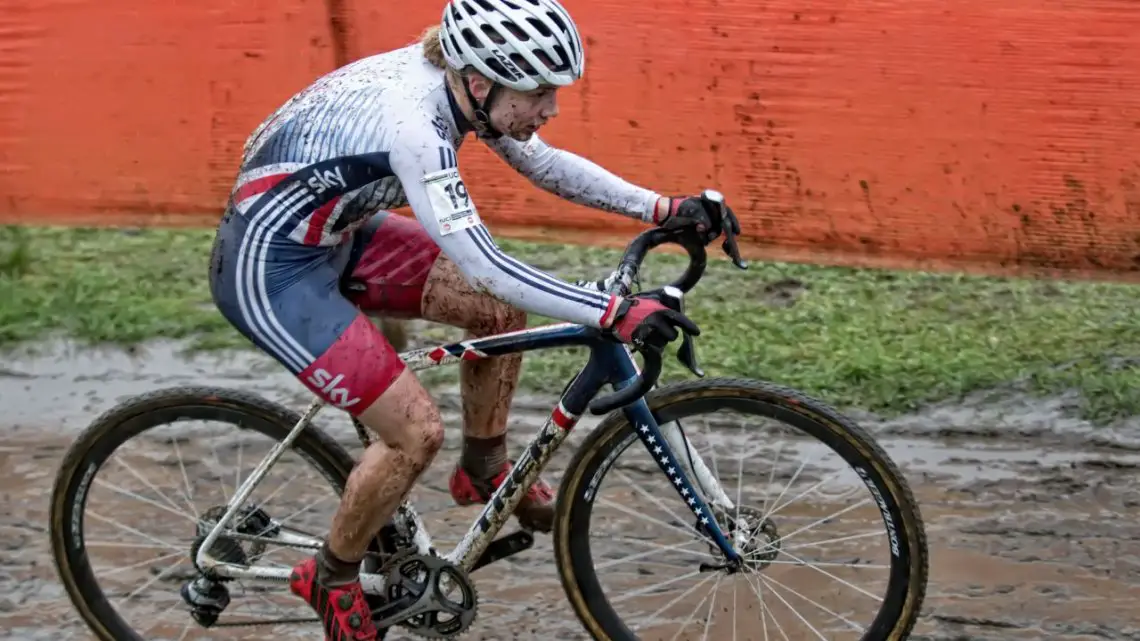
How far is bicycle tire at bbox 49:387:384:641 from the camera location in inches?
142

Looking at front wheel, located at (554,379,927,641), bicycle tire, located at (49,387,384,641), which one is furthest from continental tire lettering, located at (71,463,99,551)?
front wheel, located at (554,379,927,641)

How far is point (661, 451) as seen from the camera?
3367 millimetres

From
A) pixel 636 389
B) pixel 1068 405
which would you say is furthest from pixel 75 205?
pixel 1068 405

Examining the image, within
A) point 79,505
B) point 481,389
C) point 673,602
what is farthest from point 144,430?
point 673,602

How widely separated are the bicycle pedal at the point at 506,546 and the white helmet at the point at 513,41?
1.21 metres

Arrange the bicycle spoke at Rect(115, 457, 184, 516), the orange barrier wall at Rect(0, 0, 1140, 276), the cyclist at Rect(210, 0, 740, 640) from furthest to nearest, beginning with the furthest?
the orange barrier wall at Rect(0, 0, 1140, 276) < the bicycle spoke at Rect(115, 457, 184, 516) < the cyclist at Rect(210, 0, 740, 640)

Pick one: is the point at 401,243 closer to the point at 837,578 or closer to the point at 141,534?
the point at 141,534

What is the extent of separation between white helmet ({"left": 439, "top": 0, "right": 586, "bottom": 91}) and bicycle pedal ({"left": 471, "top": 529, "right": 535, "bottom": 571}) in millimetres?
1213

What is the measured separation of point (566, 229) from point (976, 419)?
194 cm

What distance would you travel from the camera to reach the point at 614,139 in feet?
19.1

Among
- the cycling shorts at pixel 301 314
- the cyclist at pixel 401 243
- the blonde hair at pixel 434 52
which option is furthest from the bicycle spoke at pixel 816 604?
the blonde hair at pixel 434 52

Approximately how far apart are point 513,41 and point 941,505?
2.46m

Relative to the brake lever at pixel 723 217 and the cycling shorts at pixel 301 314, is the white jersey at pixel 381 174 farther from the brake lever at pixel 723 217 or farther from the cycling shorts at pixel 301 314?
the brake lever at pixel 723 217

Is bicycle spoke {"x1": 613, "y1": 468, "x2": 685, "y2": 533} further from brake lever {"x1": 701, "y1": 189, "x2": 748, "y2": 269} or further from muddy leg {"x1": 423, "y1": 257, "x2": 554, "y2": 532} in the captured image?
brake lever {"x1": 701, "y1": 189, "x2": 748, "y2": 269}
